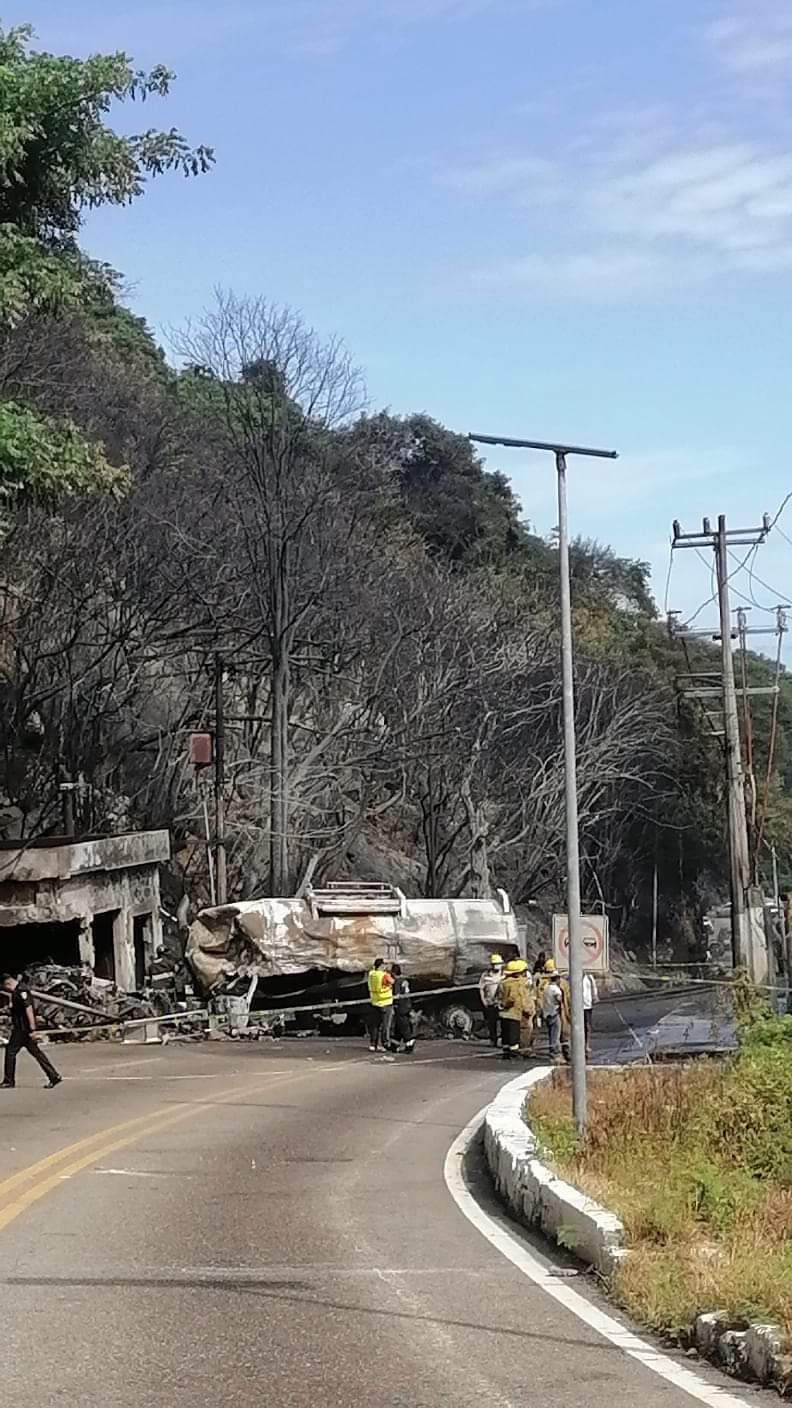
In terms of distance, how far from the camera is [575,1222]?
406 inches

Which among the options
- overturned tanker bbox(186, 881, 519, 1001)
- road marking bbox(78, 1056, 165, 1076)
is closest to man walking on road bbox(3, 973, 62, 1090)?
road marking bbox(78, 1056, 165, 1076)

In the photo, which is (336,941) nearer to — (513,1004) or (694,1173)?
(513,1004)

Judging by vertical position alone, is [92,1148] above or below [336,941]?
below

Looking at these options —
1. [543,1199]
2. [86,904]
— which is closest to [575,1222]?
[543,1199]

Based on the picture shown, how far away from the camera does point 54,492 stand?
72.1 feet

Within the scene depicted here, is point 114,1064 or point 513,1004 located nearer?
point 114,1064

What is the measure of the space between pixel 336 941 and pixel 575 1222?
24.6 metres

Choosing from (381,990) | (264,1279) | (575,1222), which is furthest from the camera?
(381,990)

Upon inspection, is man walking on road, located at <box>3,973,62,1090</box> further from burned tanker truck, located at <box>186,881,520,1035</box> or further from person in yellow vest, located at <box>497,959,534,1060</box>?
burned tanker truck, located at <box>186,881,520,1035</box>

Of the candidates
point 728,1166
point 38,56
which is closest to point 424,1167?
point 728,1166

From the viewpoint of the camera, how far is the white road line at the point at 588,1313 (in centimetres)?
707

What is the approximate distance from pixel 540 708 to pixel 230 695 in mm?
9560

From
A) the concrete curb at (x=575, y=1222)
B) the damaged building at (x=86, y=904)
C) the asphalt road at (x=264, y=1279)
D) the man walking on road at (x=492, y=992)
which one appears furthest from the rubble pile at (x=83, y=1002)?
the concrete curb at (x=575, y=1222)

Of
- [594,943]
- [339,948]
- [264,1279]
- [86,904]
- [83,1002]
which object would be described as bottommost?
[83,1002]
